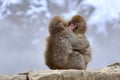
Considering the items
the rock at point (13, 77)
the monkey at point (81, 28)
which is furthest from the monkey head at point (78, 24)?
the rock at point (13, 77)

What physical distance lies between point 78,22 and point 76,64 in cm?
31

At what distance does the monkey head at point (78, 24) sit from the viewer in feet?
10.3

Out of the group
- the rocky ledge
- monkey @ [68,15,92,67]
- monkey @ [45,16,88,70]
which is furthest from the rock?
monkey @ [68,15,92,67]

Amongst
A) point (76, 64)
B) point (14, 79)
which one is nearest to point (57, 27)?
point (76, 64)

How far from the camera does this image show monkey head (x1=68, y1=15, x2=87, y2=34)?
315cm

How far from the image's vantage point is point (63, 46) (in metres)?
3.02

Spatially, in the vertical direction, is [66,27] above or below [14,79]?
above

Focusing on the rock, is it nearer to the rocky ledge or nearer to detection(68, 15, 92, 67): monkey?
the rocky ledge

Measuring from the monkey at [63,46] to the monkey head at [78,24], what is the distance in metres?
0.06

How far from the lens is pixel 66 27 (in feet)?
10.2

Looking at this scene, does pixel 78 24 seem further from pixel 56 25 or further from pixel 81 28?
pixel 56 25

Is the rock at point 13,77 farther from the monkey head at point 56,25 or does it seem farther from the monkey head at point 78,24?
the monkey head at point 78,24

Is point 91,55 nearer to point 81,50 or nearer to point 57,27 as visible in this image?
point 81,50

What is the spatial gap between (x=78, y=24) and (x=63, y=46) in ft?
0.76
